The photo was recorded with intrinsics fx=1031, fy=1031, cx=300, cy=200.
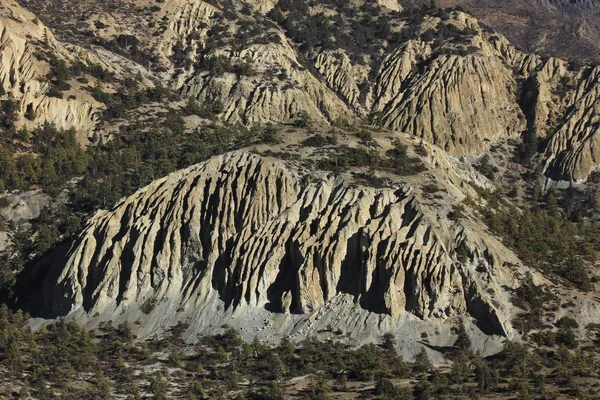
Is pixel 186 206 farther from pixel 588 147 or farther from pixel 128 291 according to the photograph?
pixel 588 147

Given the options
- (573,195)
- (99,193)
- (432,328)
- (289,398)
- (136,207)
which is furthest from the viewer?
(573,195)

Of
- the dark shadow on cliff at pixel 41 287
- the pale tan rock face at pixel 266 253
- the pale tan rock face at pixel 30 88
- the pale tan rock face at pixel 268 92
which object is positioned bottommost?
the dark shadow on cliff at pixel 41 287

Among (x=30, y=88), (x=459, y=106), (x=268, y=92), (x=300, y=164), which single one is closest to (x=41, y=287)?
(x=300, y=164)

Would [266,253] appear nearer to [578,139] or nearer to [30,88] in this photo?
[30,88]

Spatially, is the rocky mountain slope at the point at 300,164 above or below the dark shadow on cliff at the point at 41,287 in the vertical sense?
above

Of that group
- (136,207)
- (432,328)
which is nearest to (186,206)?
(136,207)

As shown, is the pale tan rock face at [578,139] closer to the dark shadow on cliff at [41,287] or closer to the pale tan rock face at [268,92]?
the pale tan rock face at [268,92]

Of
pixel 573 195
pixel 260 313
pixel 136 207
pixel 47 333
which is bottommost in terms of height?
pixel 47 333

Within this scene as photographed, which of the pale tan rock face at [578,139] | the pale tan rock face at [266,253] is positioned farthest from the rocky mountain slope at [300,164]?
the pale tan rock face at [578,139]
